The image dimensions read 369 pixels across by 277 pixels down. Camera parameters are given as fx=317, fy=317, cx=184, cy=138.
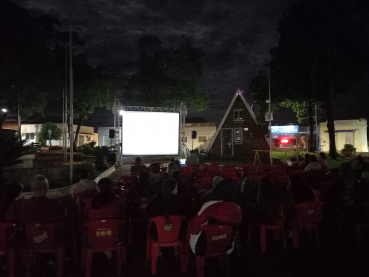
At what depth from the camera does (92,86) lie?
2711cm

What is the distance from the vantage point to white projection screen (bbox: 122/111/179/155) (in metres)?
15.6

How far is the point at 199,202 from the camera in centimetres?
612

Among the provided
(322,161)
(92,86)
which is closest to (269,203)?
(322,161)

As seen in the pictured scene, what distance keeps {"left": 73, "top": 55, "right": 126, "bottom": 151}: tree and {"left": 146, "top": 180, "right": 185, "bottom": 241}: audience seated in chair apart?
2461 cm

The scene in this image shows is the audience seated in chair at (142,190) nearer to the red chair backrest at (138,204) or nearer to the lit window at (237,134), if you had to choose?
the red chair backrest at (138,204)

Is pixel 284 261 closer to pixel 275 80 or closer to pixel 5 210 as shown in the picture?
pixel 5 210

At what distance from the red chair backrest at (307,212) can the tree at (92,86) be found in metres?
24.7

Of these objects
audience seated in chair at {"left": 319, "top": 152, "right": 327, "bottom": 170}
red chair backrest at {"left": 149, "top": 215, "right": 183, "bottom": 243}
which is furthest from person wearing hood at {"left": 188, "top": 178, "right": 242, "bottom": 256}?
audience seated in chair at {"left": 319, "top": 152, "right": 327, "bottom": 170}

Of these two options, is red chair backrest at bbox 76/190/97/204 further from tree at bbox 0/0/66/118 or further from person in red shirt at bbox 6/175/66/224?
tree at bbox 0/0/66/118

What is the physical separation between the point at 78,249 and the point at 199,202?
232 cm

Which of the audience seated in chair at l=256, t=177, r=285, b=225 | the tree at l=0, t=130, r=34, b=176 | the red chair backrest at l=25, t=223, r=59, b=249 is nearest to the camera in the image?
the red chair backrest at l=25, t=223, r=59, b=249

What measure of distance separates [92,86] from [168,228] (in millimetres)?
24997

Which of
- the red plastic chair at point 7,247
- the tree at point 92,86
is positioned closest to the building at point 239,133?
the tree at point 92,86

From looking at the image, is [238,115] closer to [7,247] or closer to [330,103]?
[330,103]
